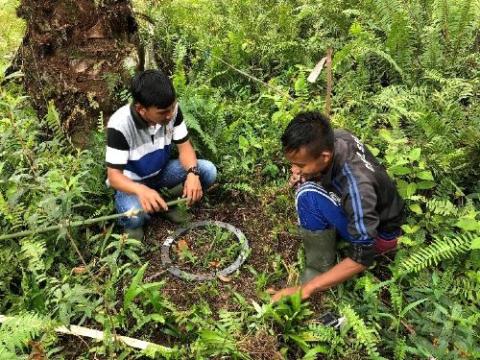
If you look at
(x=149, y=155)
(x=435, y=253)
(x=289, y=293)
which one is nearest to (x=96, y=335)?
(x=289, y=293)

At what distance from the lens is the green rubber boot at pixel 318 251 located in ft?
10.2

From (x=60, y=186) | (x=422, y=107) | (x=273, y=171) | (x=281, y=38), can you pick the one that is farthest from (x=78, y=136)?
(x=422, y=107)

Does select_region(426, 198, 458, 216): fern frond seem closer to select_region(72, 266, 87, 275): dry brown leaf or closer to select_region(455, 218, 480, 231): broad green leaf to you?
select_region(455, 218, 480, 231): broad green leaf

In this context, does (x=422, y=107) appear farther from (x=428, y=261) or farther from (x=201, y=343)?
(x=201, y=343)

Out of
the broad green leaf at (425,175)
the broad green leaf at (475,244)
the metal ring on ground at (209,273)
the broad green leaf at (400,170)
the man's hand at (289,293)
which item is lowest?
the metal ring on ground at (209,273)

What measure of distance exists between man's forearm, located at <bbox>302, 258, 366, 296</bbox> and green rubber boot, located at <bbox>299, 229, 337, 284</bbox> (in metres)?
0.20

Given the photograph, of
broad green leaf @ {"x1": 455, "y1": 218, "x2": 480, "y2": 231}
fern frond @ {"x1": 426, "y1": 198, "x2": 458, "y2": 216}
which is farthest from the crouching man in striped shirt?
broad green leaf @ {"x1": 455, "y1": 218, "x2": 480, "y2": 231}

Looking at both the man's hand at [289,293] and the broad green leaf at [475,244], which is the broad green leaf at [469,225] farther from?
the man's hand at [289,293]

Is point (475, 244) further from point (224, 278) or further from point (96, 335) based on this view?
point (96, 335)

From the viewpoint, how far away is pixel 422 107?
4.01 metres

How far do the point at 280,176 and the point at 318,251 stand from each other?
1.04 m

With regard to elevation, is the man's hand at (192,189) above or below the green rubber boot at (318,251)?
above

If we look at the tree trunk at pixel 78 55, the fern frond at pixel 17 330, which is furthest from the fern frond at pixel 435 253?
the tree trunk at pixel 78 55

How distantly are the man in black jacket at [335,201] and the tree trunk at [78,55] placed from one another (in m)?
1.95
